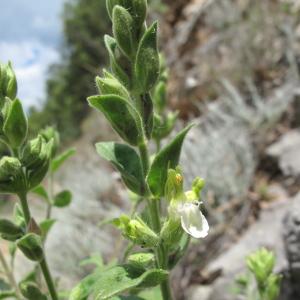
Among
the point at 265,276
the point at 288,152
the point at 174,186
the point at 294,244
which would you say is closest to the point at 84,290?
the point at 174,186

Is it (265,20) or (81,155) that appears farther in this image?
(81,155)

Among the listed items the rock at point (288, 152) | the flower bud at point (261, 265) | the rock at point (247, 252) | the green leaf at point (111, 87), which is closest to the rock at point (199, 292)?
the rock at point (247, 252)

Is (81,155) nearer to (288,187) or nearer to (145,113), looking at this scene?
(288,187)

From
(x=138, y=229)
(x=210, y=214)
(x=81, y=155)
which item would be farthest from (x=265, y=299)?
(x=81, y=155)

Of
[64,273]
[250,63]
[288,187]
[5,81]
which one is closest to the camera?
[5,81]

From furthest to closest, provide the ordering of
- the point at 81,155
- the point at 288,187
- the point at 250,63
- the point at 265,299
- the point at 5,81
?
1. the point at 81,155
2. the point at 250,63
3. the point at 288,187
4. the point at 265,299
5. the point at 5,81

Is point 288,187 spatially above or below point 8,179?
above

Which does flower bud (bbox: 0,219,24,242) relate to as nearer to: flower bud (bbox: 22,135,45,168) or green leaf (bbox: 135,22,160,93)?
flower bud (bbox: 22,135,45,168)

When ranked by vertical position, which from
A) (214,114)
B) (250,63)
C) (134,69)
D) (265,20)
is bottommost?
(134,69)
